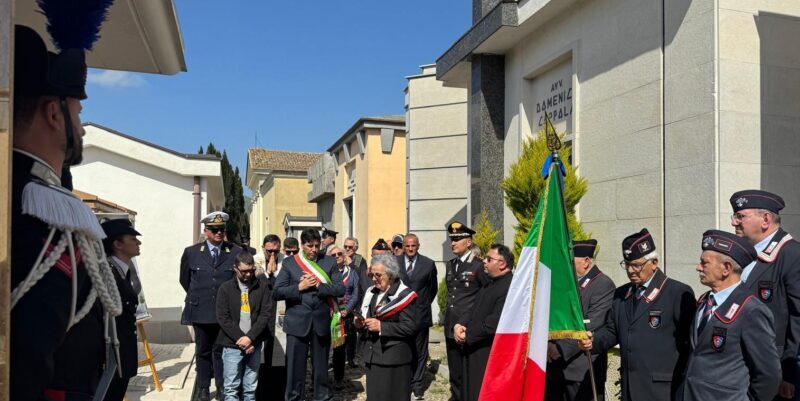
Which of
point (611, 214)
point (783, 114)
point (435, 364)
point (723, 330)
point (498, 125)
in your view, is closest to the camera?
point (723, 330)

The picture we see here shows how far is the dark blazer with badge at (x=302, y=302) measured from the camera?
23.3ft

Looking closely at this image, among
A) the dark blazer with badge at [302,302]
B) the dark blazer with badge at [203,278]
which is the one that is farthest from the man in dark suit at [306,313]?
the dark blazer with badge at [203,278]

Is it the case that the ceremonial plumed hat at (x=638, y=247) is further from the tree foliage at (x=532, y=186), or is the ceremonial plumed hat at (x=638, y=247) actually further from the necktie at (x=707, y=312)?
the tree foliage at (x=532, y=186)

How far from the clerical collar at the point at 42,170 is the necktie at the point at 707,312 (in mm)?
3581

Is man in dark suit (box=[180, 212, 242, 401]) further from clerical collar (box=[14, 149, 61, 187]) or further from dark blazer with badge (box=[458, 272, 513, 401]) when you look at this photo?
clerical collar (box=[14, 149, 61, 187])

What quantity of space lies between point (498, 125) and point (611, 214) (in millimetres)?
4014

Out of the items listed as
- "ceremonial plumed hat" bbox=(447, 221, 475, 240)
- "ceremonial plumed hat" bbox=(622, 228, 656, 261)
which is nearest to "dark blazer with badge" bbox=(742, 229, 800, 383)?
"ceremonial plumed hat" bbox=(622, 228, 656, 261)

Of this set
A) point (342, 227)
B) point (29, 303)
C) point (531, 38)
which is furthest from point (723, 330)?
point (342, 227)

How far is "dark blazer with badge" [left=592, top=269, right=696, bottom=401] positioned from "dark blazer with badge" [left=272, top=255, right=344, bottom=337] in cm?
367

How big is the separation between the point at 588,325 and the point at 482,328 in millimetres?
1130

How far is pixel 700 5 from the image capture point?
684cm

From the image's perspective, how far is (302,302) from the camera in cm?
714

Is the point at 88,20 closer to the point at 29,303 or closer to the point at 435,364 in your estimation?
the point at 29,303

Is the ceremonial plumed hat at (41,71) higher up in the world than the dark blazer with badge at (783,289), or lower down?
higher up
